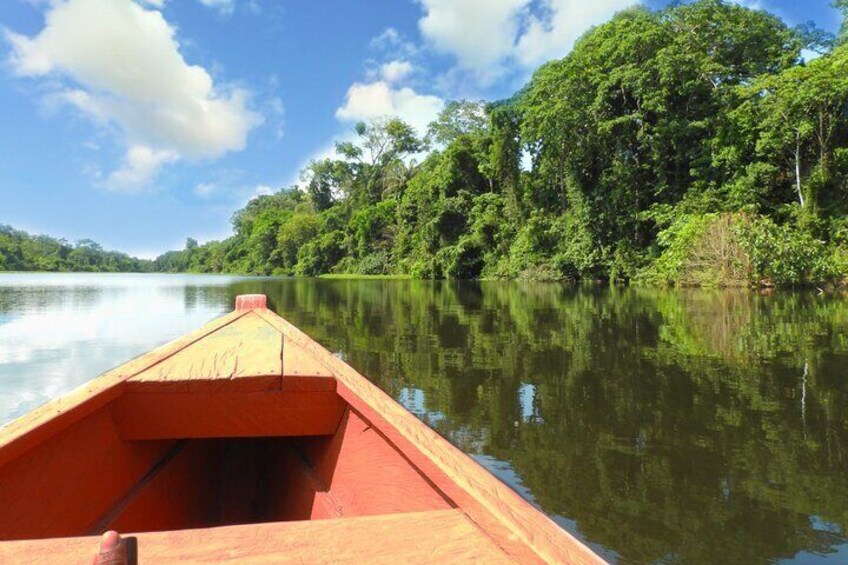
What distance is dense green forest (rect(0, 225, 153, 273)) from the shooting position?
75.2 m

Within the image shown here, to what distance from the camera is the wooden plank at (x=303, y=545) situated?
0.87 m

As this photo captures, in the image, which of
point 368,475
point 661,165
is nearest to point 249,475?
point 368,475

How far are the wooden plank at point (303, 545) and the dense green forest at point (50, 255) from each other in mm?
91447

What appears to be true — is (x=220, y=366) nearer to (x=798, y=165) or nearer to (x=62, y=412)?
(x=62, y=412)

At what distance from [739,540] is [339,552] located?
2.30 meters

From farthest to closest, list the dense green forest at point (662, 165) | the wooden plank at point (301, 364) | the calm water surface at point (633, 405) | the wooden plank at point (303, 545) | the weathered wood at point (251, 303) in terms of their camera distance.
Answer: the dense green forest at point (662, 165)
the weathered wood at point (251, 303)
the calm water surface at point (633, 405)
the wooden plank at point (301, 364)
the wooden plank at point (303, 545)

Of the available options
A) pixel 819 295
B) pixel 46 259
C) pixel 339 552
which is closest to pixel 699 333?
pixel 339 552

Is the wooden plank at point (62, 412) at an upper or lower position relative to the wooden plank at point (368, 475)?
upper

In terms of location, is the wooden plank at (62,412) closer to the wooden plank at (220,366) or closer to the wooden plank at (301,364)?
the wooden plank at (220,366)

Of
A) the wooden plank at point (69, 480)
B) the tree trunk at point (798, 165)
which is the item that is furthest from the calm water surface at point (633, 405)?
the tree trunk at point (798, 165)

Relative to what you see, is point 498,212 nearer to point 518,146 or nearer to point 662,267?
point 518,146

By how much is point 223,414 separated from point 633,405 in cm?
371

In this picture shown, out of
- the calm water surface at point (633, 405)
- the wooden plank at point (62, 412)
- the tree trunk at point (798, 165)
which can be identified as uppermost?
the tree trunk at point (798, 165)

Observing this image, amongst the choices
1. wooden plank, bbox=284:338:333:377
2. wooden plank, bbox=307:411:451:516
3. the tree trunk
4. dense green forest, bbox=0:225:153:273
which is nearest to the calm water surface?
wooden plank, bbox=307:411:451:516
